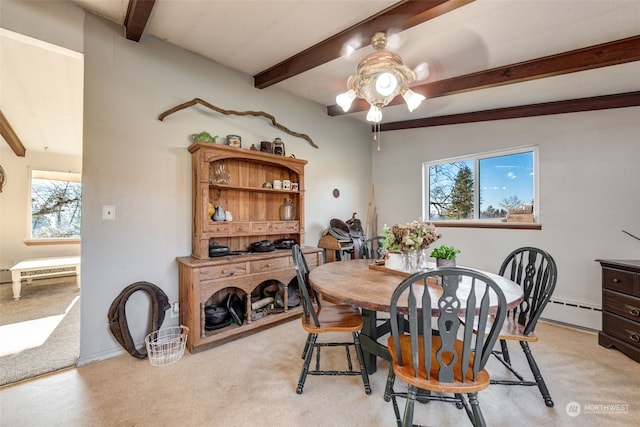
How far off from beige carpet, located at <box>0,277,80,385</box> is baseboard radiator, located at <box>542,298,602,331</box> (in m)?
4.72

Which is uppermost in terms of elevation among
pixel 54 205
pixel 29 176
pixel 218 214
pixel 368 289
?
pixel 29 176

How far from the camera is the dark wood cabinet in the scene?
226 centimetres

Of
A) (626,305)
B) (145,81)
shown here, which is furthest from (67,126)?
(626,305)

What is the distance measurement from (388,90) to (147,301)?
105 inches

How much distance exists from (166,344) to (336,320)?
1.57 metres

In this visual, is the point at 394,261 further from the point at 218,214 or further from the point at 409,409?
the point at 218,214

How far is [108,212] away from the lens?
2195mm

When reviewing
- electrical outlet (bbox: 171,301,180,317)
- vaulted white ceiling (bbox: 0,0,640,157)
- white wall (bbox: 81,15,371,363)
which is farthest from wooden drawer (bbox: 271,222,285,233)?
vaulted white ceiling (bbox: 0,0,640,157)

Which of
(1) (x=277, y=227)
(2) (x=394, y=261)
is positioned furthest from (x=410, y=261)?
(1) (x=277, y=227)

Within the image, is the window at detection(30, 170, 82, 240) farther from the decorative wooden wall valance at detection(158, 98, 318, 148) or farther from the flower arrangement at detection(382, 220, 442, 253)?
the flower arrangement at detection(382, 220, 442, 253)

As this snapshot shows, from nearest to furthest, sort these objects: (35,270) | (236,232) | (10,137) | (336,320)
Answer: (336,320), (236,232), (35,270), (10,137)

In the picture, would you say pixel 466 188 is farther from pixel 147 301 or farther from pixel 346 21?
pixel 147 301

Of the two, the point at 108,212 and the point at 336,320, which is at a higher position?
the point at 108,212

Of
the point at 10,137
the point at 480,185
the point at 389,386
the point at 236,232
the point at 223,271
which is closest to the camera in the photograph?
the point at 389,386
